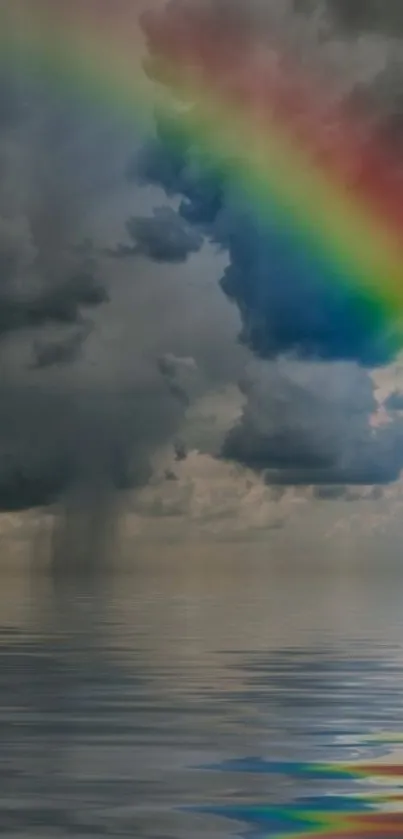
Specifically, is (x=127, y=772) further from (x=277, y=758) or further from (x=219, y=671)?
(x=219, y=671)

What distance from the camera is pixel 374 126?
18.6 meters

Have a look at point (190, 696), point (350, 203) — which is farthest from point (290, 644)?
point (350, 203)

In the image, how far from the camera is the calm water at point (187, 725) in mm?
3066

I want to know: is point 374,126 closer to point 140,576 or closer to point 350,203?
point 350,203

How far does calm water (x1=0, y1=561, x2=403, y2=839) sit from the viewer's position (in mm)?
3066

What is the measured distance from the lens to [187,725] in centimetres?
453

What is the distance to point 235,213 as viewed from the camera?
1858 centimetres

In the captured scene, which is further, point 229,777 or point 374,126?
point 374,126

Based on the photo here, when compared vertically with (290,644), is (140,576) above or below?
above

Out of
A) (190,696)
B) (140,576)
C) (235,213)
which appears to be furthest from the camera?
(140,576)

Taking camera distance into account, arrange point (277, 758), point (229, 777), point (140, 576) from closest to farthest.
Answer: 1. point (229, 777)
2. point (277, 758)
3. point (140, 576)

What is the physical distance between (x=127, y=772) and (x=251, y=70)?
15.4 metres

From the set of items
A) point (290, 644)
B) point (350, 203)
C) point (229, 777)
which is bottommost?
point (229, 777)

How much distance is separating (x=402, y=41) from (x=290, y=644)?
1186 cm
